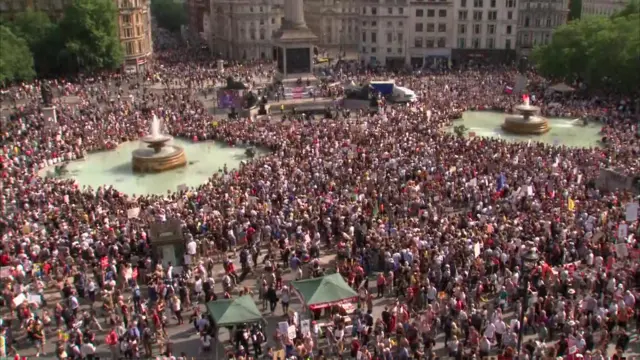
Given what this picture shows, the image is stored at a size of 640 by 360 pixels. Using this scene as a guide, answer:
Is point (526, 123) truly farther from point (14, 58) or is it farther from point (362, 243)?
point (14, 58)

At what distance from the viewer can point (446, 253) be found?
79.0 feet

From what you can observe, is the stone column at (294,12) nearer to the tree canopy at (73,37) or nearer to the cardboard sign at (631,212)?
the tree canopy at (73,37)

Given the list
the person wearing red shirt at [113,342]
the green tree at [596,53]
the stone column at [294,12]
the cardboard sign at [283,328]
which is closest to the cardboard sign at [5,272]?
the person wearing red shirt at [113,342]

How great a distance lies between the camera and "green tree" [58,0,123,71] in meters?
82.4

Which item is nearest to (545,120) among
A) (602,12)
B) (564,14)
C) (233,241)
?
(233,241)

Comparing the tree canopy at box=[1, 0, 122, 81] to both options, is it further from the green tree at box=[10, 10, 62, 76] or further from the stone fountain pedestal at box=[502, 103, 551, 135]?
the stone fountain pedestal at box=[502, 103, 551, 135]

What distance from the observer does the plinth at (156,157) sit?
42.2 metres

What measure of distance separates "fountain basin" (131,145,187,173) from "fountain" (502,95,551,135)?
85.5ft

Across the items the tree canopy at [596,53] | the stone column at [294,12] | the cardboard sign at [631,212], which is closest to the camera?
the cardboard sign at [631,212]

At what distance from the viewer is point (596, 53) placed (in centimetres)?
6253

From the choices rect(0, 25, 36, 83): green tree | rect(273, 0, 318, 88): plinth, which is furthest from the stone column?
rect(0, 25, 36, 83): green tree

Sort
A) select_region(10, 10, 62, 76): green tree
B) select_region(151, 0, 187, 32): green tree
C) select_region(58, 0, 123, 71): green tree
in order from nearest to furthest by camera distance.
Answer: select_region(58, 0, 123, 71): green tree
select_region(10, 10, 62, 76): green tree
select_region(151, 0, 187, 32): green tree

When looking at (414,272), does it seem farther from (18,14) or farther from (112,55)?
(18,14)

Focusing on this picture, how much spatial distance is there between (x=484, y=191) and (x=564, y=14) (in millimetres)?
66423
